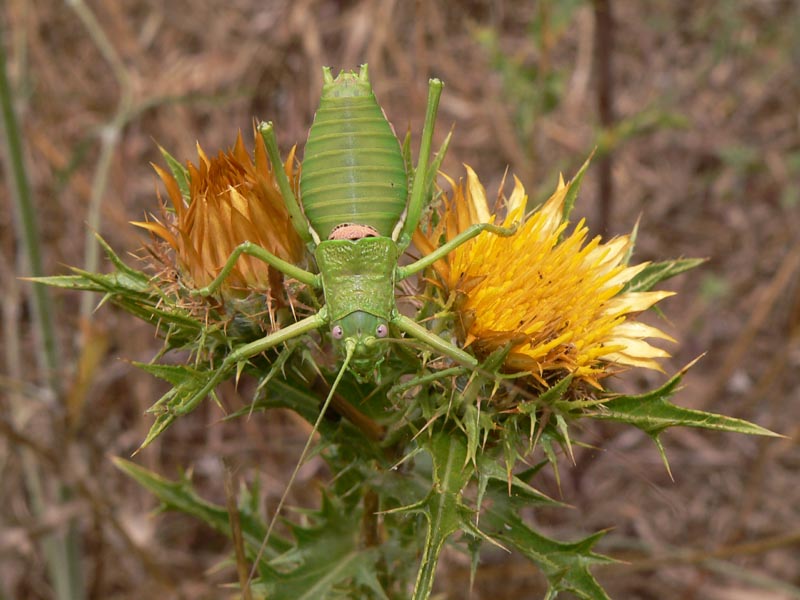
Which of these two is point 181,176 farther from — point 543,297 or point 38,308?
point 38,308

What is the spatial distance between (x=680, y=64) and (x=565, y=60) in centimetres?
96

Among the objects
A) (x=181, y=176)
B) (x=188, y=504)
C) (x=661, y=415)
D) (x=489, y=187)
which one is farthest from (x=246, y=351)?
(x=489, y=187)

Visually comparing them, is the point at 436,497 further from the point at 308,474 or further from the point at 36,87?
the point at 36,87

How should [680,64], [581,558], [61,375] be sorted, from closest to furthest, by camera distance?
1. [581,558]
2. [61,375]
3. [680,64]

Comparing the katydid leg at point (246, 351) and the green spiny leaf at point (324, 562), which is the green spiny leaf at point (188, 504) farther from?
the katydid leg at point (246, 351)

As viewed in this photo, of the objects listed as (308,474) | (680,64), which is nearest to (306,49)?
(680,64)

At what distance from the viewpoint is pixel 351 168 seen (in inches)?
83.1

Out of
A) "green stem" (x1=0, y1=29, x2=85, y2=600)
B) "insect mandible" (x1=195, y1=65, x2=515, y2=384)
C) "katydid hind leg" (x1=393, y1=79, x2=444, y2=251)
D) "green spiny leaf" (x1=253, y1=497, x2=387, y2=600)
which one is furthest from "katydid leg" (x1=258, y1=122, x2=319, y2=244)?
"green stem" (x1=0, y1=29, x2=85, y2=600)

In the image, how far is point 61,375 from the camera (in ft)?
12.4

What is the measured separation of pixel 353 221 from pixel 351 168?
15 cm

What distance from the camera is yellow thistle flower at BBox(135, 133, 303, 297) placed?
2.09 m

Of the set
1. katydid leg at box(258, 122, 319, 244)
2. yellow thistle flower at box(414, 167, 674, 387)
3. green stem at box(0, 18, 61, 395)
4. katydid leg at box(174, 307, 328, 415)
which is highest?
green stem at box(0, 18, 61, 395)

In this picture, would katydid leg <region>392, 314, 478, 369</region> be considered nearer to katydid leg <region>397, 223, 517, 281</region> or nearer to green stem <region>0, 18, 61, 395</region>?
katydid leg <region>397, 223, 517, 281</region>

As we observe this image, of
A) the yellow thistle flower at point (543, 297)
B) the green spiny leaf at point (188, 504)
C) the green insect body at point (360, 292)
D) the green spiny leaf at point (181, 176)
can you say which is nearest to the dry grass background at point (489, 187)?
the green spiny leaf at point (188, 504)
